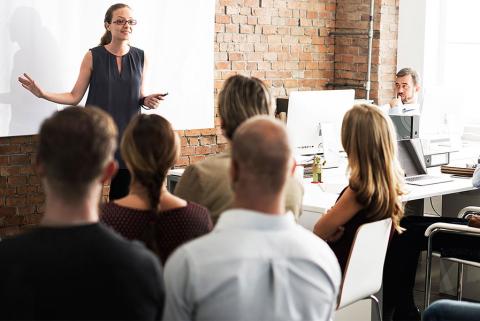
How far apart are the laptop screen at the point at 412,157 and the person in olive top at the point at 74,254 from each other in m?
3.49

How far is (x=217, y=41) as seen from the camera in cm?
697

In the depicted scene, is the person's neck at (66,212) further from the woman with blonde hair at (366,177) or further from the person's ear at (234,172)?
the woman with blonde hair at (366,177)

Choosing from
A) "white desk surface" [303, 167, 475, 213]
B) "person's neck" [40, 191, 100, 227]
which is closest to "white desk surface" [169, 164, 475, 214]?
"white desk surface" [303, 167, 475, 213]

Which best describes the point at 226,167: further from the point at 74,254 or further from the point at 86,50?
the point at 86,50

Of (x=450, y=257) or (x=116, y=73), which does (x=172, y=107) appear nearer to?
(x=116, y=73)

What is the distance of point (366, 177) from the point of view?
11.3 ft

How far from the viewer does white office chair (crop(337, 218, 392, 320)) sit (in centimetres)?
337

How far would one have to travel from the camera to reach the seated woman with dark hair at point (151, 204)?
2.48m

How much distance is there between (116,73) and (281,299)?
3.55m

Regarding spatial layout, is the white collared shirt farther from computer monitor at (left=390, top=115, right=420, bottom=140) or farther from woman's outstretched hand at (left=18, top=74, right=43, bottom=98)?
woman's outstretched hand at (left=18, top=74, right=43, bottom=98)

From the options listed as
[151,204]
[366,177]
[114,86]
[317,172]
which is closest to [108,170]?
[151,204]

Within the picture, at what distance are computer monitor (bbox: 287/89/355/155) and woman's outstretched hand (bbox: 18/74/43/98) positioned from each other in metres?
1.60

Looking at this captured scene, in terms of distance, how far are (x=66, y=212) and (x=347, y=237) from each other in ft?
6.63

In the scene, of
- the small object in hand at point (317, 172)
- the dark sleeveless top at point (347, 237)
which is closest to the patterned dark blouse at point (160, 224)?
the dark sleeveless top at point (347, 237)
